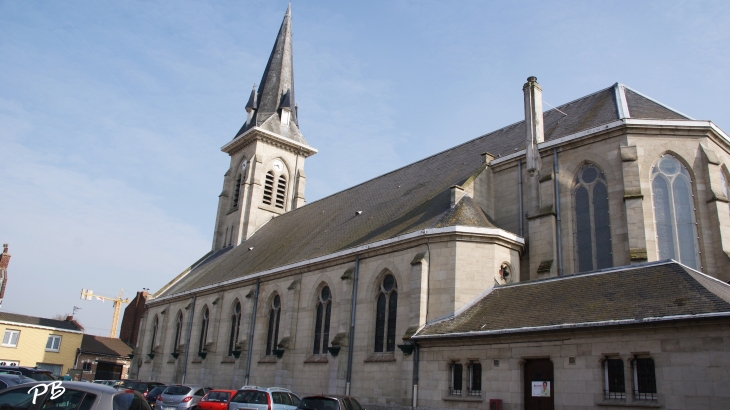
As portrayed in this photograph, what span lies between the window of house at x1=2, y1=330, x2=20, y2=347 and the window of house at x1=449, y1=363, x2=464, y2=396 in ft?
136

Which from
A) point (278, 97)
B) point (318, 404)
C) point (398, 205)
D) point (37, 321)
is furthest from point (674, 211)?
point (37, 321)

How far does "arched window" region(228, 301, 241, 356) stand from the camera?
3131cm

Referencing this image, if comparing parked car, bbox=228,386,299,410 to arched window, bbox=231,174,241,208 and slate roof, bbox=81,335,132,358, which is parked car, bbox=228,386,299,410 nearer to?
arched window, bbox=231,174,241,208

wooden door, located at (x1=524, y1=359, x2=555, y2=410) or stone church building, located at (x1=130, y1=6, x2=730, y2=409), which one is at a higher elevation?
stone church building, located at (x1=130, y1=6, x2=730, y2=409)

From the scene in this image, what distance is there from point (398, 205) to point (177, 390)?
12.2 m

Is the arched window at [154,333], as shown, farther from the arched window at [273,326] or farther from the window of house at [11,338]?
the arched window at [273,326]

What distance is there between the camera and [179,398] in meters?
20.4

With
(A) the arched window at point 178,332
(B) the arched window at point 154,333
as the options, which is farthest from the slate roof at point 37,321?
(A) the arched window at point 178,332

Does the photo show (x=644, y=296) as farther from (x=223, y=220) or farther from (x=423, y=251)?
(x=223, y=220)

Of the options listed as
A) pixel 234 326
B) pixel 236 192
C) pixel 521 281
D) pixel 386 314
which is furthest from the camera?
pixel 236 192

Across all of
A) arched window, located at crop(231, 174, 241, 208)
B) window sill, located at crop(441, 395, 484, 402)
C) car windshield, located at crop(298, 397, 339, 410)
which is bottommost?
car windshield, located at crop(298, 397, 339, 410)

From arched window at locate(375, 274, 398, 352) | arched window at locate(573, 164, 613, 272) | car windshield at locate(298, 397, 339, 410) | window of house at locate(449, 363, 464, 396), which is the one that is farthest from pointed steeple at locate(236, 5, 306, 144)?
car windshield at locate(298, 397, 339, 410)

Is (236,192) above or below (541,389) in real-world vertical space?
above

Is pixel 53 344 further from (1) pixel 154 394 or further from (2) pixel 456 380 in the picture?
(2) pixel 456 380
